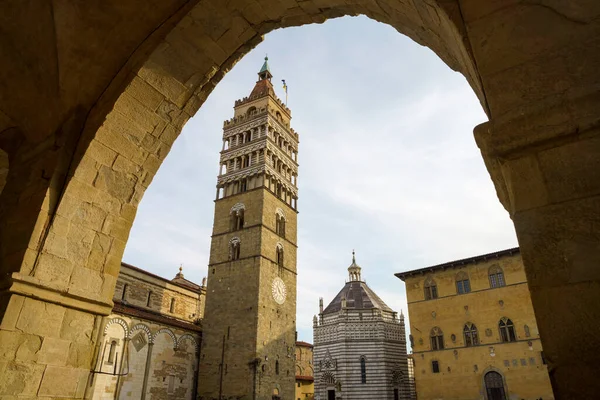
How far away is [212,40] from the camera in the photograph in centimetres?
402

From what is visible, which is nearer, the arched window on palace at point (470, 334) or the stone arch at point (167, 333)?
the stone arch at point (167, 333)

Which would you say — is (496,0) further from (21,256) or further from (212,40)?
(21,256)

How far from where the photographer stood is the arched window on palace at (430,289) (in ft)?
93.9

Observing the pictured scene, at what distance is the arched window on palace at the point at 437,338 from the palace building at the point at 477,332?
0.03 metres

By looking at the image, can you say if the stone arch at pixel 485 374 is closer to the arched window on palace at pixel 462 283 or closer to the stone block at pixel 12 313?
the arched window on palace at pixel 462 283

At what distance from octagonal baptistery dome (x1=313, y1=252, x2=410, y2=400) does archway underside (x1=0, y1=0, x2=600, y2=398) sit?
3512cm

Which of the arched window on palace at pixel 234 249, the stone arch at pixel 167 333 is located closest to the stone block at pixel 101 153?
the stone arch at pixel 167 333

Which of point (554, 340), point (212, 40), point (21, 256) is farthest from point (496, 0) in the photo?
point (21, 256)

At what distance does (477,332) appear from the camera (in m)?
25.9

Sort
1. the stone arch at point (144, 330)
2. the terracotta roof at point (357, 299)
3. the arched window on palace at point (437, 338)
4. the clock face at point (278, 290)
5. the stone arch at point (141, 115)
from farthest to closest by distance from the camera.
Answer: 1. the terracotta roof at point (357, 299)
2. the clock face at point (278, 290)
3. the arched window on palace at point (437, 338)
4. the stone arch at point (144, 330)
5. the stone arch at point (141, 115)

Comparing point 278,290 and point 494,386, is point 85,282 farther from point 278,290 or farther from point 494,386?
point 494,386

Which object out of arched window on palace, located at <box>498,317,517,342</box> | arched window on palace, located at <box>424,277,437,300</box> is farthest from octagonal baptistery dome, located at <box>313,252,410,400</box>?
arched window on palace, located at <box>498,317,517,342</box>

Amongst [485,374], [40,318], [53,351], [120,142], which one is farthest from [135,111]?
[485,374]

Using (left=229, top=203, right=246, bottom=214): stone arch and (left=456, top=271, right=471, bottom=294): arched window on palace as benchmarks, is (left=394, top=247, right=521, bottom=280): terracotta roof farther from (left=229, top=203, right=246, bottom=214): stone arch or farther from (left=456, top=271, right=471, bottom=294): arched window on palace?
(left=229, top=203, right=246, bottom=214): stone arch
